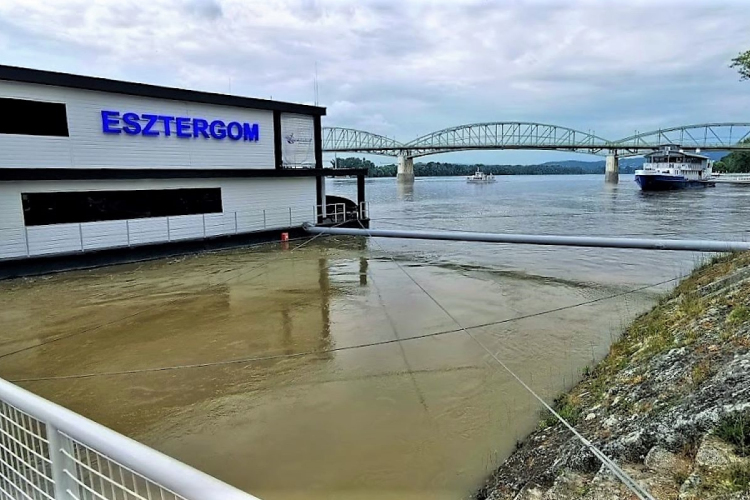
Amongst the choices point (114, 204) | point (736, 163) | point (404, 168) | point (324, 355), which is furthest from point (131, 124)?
point (736, 163)

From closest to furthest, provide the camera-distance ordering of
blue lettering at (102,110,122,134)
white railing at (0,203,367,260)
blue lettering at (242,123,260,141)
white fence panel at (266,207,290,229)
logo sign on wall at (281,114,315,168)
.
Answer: white railing at (0,203,367,260) < blue lettering at (102,110,122,134) < blue lettering at (242,123,260,141) < white fence panel at (266,207,290,229) < logo sign on wall at (281,114,315,168)

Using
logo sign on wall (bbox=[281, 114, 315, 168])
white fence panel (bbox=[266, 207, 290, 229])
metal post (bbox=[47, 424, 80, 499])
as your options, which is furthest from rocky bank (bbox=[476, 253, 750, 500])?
logo sign on wall (bbox=[281, 114, 315, 168])

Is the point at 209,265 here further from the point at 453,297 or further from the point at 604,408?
the point at 604,408

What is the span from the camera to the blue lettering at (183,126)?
54.0 ft

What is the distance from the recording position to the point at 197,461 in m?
4.83

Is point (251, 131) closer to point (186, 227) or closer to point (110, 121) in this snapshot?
point (186, 227)

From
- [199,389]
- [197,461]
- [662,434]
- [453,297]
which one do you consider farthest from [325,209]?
[662,434]

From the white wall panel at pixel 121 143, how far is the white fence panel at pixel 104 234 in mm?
1686

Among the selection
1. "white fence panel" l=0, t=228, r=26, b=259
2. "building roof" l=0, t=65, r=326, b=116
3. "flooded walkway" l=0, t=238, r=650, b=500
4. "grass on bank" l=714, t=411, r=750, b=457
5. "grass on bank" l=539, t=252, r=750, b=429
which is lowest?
"flooded walkway" l=0, t=238, r=650, b=500

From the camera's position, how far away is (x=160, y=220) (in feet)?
53.1

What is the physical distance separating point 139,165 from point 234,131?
362 cm

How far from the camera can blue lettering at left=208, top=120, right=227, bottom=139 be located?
17328 millimetres

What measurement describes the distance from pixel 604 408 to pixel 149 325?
7.68 m

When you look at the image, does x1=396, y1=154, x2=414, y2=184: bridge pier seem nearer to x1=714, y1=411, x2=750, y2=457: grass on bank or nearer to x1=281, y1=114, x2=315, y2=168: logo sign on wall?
x1=281, y1=114, x2=315, y2=168: logo sign on wall
